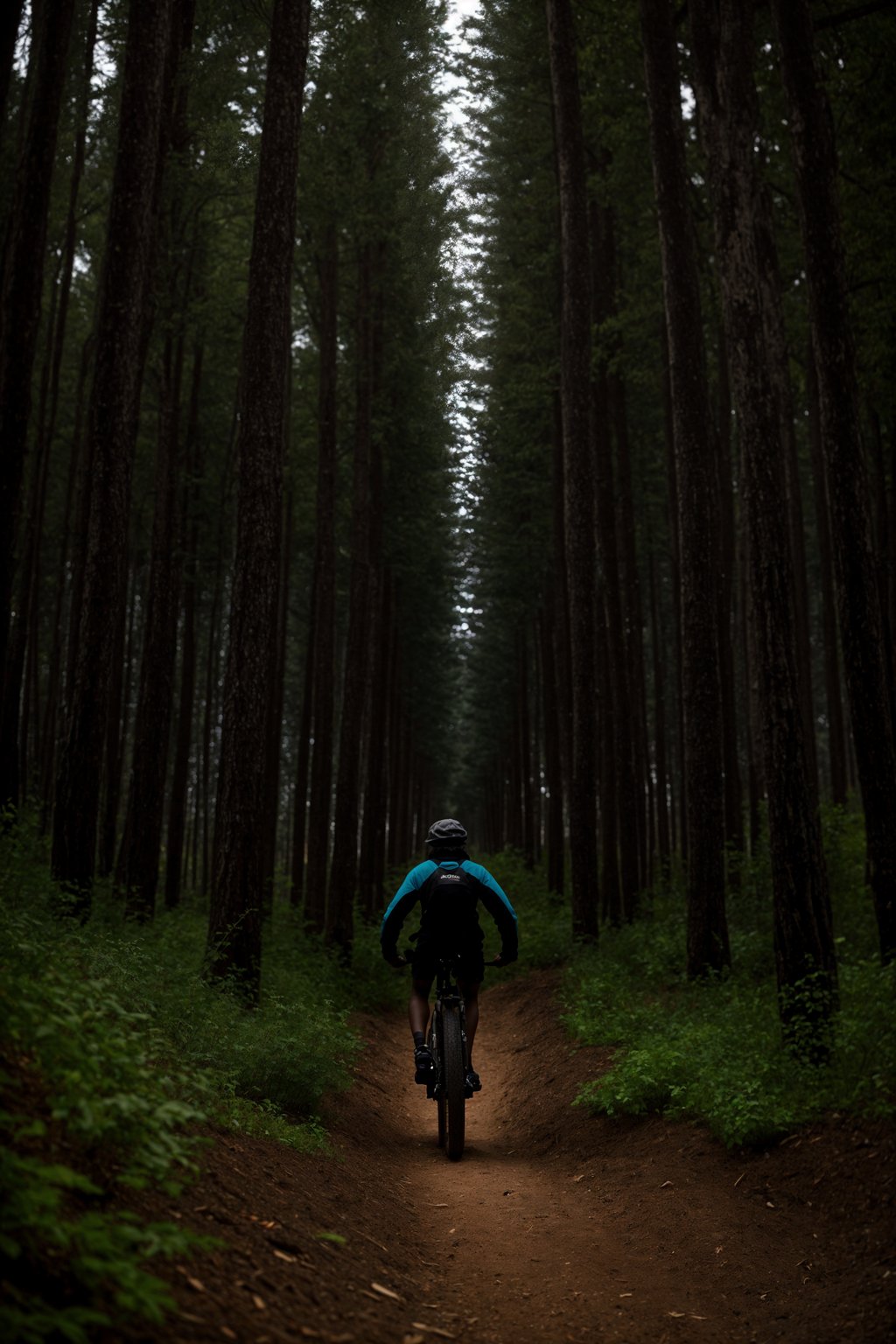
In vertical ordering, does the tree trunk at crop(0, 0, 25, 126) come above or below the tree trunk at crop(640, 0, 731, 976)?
above

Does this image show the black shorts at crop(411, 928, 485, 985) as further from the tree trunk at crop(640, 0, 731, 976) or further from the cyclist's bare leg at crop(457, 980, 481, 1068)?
the tree trunk at crop(640, 0, 731, 976)

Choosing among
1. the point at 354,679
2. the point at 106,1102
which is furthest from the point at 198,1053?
the point at 354,679

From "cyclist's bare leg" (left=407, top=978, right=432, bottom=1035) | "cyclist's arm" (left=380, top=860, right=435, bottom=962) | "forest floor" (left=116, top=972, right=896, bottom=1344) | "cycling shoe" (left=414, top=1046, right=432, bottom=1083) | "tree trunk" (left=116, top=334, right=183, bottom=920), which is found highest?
"tree trunk" (left=116, top=334, right=183, bottom=920)

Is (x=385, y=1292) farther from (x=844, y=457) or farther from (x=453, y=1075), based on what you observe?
(x=844, y=457)

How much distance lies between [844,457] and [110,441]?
7435 millimetres

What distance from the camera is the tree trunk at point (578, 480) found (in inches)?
593

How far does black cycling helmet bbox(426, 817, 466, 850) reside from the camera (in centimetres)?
770

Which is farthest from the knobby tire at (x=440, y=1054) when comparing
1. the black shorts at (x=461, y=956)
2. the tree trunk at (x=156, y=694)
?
the tree trunk at (x=156, y=694)

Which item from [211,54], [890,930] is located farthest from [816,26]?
[890,930]

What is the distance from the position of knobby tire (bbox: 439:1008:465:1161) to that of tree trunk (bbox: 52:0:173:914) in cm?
A: 426

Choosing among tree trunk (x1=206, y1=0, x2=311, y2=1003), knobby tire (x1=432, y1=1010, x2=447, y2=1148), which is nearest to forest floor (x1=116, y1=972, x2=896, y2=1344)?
knobby tire (x1=432, y1=1010, x2=447, y2=1148)

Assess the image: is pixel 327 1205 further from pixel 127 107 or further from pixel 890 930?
pixel 127 107

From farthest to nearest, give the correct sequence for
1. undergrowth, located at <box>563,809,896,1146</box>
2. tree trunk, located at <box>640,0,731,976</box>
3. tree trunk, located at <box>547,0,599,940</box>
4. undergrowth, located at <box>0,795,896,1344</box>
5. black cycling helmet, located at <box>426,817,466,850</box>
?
1. tree trunk, located at <box>547,0,599,940</box>
2. tree trunk, located at <box>640,0,731,976</box>
3. black cycling helmet, located at <box>426,817,466,850</box>
4. undergrowth, located at <box>563,809,896,1146</box>
5. undergrowth, located at <box>0,795,896,1344</box>

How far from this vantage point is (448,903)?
749 centimetres
